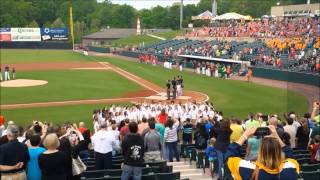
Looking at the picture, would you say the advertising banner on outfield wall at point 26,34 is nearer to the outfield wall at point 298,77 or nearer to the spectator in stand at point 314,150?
the outfield wall at point 298,77

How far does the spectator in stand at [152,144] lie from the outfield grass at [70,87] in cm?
2086

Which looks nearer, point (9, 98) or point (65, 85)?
point (9, 98)

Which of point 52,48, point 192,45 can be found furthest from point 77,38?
point 192,45

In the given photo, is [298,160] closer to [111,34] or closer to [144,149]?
[144,149]

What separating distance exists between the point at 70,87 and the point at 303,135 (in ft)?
84.5

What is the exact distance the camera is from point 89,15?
128750mm

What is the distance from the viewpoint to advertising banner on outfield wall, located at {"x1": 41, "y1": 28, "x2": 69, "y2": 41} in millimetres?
85312

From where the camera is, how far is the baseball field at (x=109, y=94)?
24.8m

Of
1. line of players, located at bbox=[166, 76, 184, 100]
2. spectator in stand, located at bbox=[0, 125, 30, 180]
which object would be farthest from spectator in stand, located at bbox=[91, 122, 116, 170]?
line of players, located at bbox=[166, 76, 184, 100]

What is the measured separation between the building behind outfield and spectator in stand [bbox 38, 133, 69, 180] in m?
50.8

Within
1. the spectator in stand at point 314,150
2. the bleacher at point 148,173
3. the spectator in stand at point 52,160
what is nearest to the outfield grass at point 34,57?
the bleacher at point 148,173

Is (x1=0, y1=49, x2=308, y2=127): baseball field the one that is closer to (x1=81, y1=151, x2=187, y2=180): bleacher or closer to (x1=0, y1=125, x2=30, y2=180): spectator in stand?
(x1=81, y1=151, x2=187, y2=180): bleacher

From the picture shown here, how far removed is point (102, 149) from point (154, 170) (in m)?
1.32

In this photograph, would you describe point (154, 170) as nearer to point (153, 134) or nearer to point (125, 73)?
point (153, 134)
